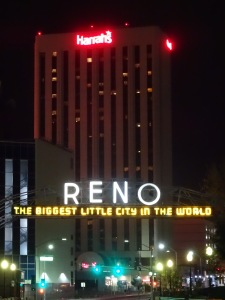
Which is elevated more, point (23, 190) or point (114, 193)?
point (23, 190)

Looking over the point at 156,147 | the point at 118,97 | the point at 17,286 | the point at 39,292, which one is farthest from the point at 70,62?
the point at 17,286

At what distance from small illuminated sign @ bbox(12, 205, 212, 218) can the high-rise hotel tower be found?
95677 mm

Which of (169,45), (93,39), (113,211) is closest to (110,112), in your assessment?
(93,39)

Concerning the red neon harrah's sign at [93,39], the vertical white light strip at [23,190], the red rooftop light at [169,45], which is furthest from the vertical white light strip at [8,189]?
the red rooftop light at [169,45]

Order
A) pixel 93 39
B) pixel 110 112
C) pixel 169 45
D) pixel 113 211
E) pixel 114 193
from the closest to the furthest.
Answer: pixel 113 211 < pixel 114 193 < pixel 110 112 < pixel 93 39 < pixel 169 45

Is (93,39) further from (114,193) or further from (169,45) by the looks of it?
(114,193)

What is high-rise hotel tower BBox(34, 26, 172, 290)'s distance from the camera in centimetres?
15362

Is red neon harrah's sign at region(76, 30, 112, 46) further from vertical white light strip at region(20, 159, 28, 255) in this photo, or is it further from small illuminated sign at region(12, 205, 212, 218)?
small illuminated sign at region(12, 205, 212, 218)

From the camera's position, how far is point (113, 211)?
54.6 meters

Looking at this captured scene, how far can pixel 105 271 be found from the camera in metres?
146

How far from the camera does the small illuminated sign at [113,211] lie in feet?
179

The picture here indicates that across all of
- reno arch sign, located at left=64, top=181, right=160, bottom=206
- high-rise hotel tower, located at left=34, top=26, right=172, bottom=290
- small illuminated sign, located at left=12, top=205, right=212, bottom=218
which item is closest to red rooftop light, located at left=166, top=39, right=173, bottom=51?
high-rise hotel tower, located at left=34, top=26, right=172, bottom=290

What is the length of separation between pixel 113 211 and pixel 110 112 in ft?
Answer: 338

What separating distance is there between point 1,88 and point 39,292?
54074 millimetres
